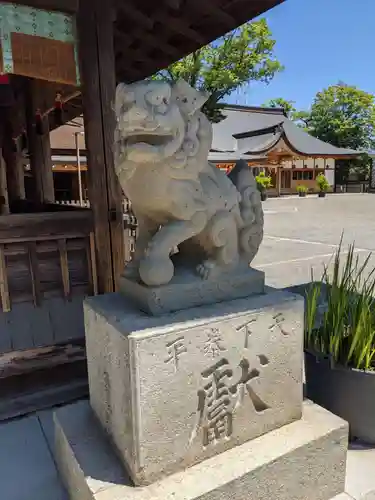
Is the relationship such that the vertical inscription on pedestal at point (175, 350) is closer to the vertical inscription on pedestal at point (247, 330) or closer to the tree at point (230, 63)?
the vertical inscription on pedestal at point (247, 330)

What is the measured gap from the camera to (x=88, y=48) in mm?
2625

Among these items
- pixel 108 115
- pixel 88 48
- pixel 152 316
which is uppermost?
pixel 88 48

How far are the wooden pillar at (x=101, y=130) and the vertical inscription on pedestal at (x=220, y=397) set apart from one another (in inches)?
59.4

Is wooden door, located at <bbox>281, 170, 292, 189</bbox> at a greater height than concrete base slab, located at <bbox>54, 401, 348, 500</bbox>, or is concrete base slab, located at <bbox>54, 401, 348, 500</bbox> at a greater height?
wooden door, located at <bbox>281, 170, 292, 189</bbox>

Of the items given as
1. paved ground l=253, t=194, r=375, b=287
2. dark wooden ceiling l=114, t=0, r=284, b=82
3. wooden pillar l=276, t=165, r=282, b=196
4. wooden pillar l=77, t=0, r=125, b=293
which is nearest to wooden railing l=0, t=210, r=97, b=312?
wooden pillar l=77, t=0, r=125, b=293

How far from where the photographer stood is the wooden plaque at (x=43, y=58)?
2316mm

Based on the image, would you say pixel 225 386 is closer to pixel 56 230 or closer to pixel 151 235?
pixel 151 235

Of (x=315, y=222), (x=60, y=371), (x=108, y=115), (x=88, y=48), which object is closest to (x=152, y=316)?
(x=60, y=371)

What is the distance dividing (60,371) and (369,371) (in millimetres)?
1990

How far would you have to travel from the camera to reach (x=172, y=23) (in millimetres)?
3061

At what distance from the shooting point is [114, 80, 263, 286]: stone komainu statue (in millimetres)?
1348

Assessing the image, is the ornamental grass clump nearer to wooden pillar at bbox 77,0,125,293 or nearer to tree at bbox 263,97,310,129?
wooden pillar at bbox 77,0,125,293

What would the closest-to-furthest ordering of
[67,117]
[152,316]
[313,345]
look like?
[152,316] < [313,345] < [67,117]

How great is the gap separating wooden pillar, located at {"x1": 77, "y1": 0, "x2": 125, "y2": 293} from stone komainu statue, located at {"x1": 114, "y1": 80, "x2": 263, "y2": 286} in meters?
1.16
